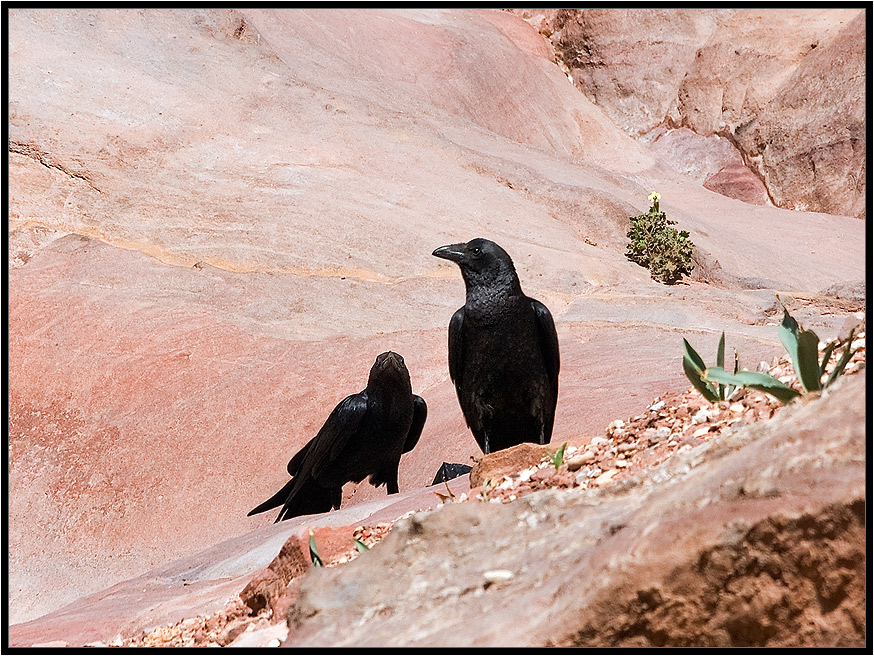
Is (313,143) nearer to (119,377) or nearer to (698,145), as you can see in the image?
(119,377)

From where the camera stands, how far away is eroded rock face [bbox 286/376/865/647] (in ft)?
6.91

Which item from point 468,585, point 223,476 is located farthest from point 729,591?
point 223,476

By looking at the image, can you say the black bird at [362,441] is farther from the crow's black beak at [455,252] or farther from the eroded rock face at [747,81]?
the eroded rock face at [747,81]

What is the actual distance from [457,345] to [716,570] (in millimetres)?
4255

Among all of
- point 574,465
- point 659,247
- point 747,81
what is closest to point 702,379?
point 574,465

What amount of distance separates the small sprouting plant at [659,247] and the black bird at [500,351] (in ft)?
31.8

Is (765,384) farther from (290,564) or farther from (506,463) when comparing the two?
(290,564)

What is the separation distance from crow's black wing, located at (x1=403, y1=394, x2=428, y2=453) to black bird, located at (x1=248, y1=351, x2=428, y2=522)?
7.9 inches

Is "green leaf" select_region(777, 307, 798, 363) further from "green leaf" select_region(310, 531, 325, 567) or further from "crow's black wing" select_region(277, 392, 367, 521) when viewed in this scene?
"crow's black wing" select_region(277, 392, 367, 521)

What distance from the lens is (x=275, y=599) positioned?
3641 mm

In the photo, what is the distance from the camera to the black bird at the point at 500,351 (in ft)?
20.1

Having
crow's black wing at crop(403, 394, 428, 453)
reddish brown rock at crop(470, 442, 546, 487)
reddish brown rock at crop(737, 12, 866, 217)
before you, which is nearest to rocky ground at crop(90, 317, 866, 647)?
reddish brown rock at crop(470, 442, 546, 487)

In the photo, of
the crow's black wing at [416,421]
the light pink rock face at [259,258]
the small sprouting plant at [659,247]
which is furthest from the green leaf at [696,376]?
the small sprouting plant at [659,247]

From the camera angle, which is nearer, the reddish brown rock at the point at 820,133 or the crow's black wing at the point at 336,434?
the crow's black wing at the point at 336,434
